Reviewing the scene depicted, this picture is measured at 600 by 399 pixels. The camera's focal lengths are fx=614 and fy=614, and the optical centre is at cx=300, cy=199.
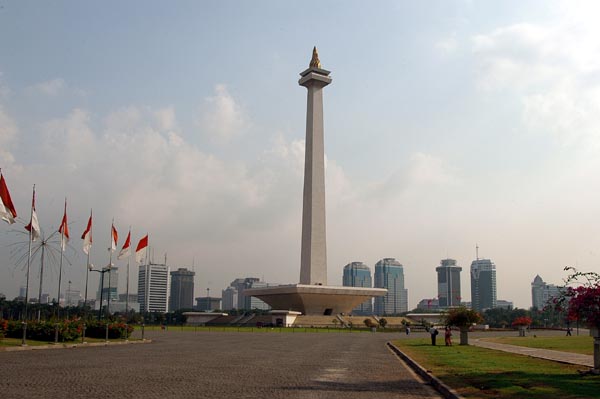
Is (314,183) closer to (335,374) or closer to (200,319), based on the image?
(200,319)

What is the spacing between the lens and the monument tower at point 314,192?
81.1 metres

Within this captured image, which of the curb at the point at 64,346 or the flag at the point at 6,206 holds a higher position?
the flag at the point at 6,206

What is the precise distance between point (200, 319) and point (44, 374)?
265ft

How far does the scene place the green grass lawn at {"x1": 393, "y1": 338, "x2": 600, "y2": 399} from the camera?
11.9m

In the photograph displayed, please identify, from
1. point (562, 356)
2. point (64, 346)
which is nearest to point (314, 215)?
point (64, 346)

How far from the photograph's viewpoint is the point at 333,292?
83125 millimetres

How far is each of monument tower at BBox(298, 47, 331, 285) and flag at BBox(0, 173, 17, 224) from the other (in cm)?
5620

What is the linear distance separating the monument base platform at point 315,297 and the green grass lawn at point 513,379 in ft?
200

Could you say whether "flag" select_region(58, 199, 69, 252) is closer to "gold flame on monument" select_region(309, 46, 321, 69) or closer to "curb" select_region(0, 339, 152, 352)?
"curb" select_region(0, 339, 152, 352)

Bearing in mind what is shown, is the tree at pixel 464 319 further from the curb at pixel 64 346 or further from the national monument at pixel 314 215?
the national monument at pixel 314 215

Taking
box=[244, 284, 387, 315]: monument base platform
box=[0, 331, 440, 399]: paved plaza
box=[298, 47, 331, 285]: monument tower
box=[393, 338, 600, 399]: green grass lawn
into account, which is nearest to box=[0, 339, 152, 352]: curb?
box=[0, 331, 440, 399]: paved plaza

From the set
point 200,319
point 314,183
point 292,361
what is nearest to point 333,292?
point 314,183

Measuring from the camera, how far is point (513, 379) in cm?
1436

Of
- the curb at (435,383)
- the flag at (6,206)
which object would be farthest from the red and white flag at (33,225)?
the curb at (435,383)
